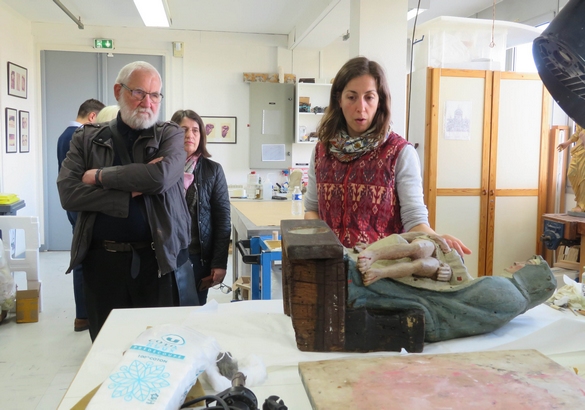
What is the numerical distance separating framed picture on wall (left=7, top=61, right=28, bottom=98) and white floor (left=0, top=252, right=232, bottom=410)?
2.33 metres

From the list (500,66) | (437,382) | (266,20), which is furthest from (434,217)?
(437,382)

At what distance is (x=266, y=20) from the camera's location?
5.72 m

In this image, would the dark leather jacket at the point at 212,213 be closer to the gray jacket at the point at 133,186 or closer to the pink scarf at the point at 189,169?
the pink scarf at the point at 189,169

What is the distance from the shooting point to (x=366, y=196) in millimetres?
1561

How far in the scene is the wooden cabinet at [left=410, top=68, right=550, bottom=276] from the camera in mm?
4367

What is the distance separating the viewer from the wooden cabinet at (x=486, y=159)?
4367mm

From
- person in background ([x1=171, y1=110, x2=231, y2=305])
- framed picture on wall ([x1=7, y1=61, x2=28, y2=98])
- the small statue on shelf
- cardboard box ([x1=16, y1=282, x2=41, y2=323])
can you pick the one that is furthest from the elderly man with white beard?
framed picture on wall ([x1=7, y1=61, x2=28, y2=98])

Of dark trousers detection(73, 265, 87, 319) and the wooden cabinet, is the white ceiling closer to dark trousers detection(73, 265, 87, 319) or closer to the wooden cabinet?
the wooden cabinet

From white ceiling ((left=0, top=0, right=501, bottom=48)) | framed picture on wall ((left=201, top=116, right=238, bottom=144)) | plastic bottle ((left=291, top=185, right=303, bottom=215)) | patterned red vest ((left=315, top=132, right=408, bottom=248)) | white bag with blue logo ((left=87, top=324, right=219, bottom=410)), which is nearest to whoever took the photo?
white bag with blue logo ((left=87, top=324, right=219, bottom=410))

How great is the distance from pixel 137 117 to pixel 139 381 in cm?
135

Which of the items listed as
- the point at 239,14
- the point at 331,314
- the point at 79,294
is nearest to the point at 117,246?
the point at 331,314

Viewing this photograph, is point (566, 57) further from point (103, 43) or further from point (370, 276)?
point (103, 43)

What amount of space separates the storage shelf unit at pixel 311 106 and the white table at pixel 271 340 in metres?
5.03

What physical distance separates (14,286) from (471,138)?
392 cm
